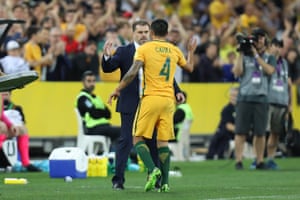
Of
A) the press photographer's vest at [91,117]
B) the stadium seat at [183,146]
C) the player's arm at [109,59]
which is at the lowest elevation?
the stadium seat at [183,146]

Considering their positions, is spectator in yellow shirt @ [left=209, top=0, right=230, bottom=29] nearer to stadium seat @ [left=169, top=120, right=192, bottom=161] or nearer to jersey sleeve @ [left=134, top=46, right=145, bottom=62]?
stadium seat @ [left=169, top=120, right=192, bottom=161]

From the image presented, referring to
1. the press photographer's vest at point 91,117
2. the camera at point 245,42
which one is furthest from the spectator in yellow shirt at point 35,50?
the camera at point 245,42

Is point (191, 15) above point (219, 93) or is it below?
above

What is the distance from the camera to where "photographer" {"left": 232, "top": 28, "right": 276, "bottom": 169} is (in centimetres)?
2017

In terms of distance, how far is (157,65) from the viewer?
45.6 ft

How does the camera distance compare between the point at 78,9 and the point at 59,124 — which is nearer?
the point at 59,124

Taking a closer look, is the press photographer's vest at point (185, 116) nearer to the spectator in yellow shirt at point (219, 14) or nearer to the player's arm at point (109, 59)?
the spectator in yellow shirt at point (219, 14)

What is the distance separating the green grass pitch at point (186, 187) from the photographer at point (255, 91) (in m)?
0.60

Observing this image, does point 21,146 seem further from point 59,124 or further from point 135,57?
point 135,57

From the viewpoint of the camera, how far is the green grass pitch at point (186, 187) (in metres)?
13.3

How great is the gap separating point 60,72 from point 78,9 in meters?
2.24

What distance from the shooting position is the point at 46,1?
26.4m

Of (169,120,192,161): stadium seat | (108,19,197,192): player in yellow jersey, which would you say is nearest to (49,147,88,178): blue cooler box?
(108,19,197,192): player in yellow jersey

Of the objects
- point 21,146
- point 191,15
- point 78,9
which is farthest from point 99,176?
point 191,15
